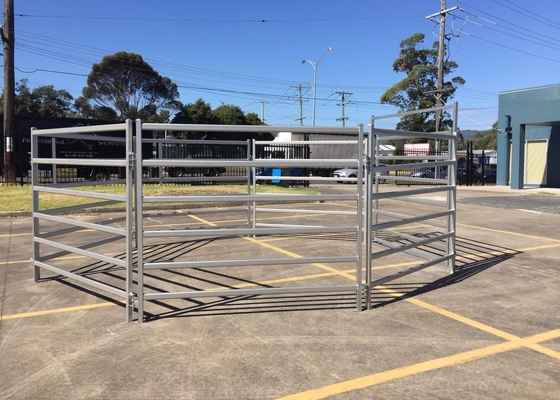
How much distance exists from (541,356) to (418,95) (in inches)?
1780

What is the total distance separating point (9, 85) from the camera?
21.3 m

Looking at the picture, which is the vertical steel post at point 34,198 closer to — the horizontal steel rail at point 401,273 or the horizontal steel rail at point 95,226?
the horizontal steel rail at point 95,226

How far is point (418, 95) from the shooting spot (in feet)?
152

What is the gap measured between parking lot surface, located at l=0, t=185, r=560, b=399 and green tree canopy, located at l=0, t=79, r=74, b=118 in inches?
2526

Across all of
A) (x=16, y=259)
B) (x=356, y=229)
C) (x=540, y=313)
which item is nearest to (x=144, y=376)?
(x=356, y=229)

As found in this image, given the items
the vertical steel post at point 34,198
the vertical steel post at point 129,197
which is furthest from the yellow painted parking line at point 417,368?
the vertical steel post at point 34,198

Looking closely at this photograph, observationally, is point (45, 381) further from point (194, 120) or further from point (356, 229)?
point (194, 120)

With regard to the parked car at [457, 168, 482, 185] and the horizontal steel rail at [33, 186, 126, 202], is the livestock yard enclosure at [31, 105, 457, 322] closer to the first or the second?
the horizontal steel rail at [33, 186, 126, 202]

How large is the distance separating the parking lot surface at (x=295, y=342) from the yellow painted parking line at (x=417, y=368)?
0.01 meters

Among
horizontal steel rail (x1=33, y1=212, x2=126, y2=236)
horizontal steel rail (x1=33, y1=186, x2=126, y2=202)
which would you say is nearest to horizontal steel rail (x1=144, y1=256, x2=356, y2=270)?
horizontal steel rail (x1=33, y1=212, x2=126, y2=236)

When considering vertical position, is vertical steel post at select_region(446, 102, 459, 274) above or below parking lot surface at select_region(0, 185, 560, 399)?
above

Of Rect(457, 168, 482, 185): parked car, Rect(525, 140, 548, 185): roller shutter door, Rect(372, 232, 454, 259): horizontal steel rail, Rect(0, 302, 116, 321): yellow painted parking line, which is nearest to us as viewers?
Rect(0, 302, 116, 321): yellow painted parking line

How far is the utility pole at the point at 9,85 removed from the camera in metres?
20.7

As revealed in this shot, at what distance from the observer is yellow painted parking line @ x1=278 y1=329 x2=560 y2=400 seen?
3379 mm
